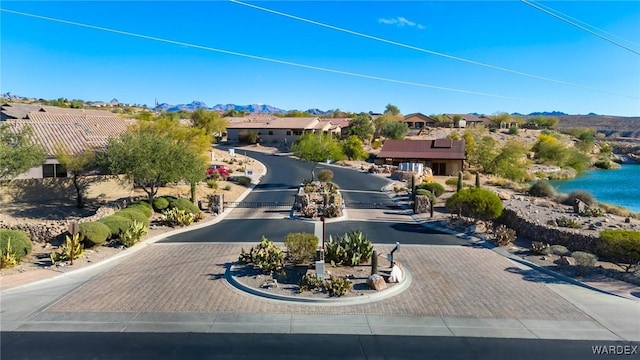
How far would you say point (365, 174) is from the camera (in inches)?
2072

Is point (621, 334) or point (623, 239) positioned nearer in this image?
point (621, 334)

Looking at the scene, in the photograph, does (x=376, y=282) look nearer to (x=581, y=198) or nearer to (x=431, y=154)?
(x=581, y=198)

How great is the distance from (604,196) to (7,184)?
191ft

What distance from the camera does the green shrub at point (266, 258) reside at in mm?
17406

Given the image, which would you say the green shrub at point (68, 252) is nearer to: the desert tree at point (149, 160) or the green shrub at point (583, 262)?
the desert tree at point (149, 160)

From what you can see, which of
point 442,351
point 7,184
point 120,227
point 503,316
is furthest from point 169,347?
point 7,184

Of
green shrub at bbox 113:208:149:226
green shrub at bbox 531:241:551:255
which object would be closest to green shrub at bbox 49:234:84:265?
green shrub at bbox 113:208:149:226

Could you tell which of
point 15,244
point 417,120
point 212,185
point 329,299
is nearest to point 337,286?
point 329,299

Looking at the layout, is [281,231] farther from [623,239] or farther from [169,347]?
[623,239]

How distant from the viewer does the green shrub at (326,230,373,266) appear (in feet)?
59.9

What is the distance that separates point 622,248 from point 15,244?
24624mm

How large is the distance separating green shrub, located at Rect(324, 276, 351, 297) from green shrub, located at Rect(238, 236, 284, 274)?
8.51 ft

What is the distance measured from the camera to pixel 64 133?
35.5 meters

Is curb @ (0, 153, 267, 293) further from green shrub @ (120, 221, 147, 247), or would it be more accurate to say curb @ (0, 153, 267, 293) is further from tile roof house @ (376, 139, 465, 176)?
tile roof house @ (376, 139, 465, 176)
